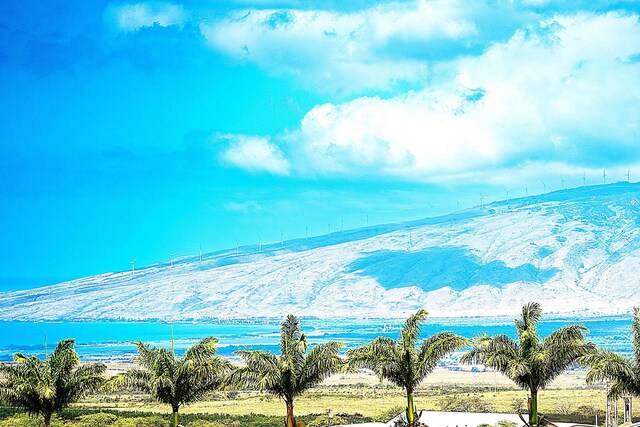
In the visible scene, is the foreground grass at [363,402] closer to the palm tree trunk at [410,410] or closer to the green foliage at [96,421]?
the green foliage at [96,421]

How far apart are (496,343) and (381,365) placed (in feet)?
14.3

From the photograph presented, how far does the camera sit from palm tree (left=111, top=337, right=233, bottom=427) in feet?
115

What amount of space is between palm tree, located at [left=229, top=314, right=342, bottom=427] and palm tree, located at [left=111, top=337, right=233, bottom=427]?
86cm

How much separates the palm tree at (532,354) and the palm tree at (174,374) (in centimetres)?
943

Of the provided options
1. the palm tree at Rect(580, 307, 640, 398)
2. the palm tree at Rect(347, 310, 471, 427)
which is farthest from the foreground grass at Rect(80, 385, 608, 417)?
the palm tree at Rect(580, 307, 640, 398)

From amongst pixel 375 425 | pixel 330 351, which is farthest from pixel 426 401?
pixel 330 351

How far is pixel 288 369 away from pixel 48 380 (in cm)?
913

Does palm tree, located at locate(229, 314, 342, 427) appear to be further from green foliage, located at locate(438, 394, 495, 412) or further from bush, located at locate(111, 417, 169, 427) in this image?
green foliage, located at locate(438, 394, 495, 412)

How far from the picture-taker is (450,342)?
117 ft

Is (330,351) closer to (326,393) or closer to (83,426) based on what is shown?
(83,426)

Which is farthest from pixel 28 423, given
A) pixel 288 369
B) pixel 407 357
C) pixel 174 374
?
pixel 407 357

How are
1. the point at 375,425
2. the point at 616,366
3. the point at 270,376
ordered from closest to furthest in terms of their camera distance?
the point at 616,366
the point at 270,376
the point at 375,425

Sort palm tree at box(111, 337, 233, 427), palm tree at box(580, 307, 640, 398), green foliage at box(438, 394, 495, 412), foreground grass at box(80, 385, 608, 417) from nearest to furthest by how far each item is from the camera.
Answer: palm tree at box(580, 307, 640, 398) < palm tree at box(111, 337, 233, 427) < green foliage at box(438, 394, 495, 412) < foreground grass at box(80, 385, 608, 417)

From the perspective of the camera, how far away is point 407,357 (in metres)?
→ 35.5
